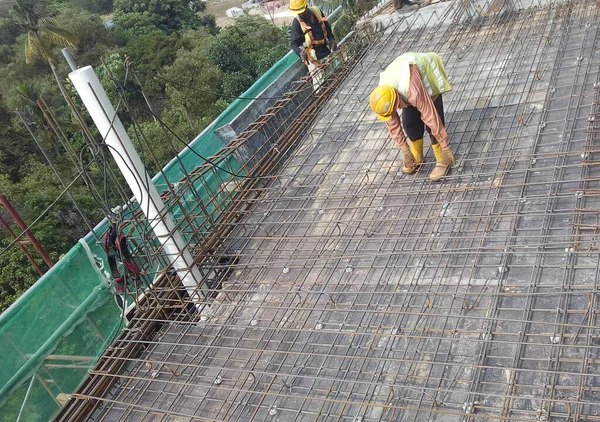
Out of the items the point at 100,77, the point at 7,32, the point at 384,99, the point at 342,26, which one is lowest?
the point at 100,77

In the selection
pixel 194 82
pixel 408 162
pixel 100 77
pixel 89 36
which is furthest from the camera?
pixel 89 36

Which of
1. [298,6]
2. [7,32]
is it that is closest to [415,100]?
[298,6]

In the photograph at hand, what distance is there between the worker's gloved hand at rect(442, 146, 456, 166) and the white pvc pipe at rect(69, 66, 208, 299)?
2.73 metres

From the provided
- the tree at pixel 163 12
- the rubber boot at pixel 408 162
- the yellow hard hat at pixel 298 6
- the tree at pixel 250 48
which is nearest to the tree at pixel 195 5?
the tree at pixel 163 12

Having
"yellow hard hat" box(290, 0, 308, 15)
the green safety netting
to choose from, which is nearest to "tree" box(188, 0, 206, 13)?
A: "yellow hard hat" box(290, 0, 308, 15)

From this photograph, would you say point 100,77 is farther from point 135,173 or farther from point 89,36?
point 135,173

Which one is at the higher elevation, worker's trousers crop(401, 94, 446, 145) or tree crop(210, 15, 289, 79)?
worker's trousers crop(401, 94, 446, 145)

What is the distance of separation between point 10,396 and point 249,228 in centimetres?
272

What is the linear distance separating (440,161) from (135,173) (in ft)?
9.81

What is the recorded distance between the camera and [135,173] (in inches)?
185

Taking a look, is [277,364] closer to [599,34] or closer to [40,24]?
[599,34]

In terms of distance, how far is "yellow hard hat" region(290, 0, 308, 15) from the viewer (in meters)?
8.11

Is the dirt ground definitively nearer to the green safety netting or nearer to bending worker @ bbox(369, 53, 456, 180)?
bending worker @ bbox(369, 53, 456, 180)

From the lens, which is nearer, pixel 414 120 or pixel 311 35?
pixel 414 120
